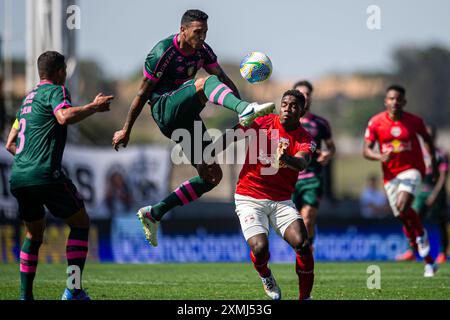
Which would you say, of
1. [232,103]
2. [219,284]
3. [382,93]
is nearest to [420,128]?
[219,284]

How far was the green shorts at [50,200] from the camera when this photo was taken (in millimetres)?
9367

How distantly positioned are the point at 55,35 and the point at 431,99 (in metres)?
60.6

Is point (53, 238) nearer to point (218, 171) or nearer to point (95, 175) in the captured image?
point (95, 175)

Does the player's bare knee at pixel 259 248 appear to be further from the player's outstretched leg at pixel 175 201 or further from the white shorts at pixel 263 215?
the player's outstretched leg at pixel 175 201

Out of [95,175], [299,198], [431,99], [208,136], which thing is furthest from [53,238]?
[431,99]

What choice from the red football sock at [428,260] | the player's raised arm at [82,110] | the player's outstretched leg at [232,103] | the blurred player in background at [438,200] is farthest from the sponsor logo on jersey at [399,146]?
the player's raised arm at [82,110]

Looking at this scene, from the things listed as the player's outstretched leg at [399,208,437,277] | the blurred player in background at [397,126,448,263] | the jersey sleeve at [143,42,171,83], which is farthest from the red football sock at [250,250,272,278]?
the blurred player in background at [397,126,448,263]

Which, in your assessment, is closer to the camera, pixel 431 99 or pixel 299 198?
pixel 299 198

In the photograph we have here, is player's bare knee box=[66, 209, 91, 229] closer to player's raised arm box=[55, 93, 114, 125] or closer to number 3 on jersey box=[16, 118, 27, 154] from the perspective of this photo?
number 3 on jersey box=[16, 118, 27, 154]

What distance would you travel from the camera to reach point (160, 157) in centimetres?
2247

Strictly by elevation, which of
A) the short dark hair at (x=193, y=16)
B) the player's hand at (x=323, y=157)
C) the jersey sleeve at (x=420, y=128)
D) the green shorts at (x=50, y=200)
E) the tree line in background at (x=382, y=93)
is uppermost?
the tree line in background at (x=382, y=93)

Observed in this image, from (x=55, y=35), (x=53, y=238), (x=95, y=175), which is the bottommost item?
(x=53, y=238)

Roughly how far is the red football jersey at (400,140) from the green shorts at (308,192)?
3.55 ft
